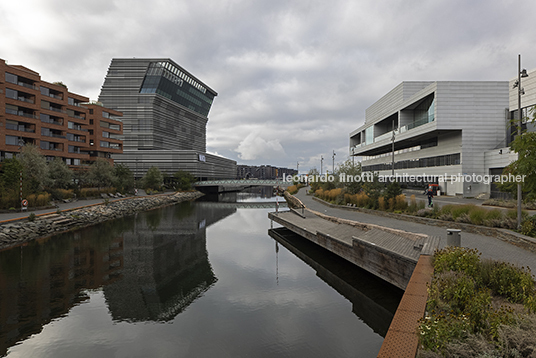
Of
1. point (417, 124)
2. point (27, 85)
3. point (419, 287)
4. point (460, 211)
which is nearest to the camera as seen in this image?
point (419, 287)

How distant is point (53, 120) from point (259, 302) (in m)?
56.5

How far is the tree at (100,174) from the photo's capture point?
155ft

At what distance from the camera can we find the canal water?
844 centimetres

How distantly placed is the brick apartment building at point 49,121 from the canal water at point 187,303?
32.8 metres

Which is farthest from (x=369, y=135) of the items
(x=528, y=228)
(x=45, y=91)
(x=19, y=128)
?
(x=19, y=128)

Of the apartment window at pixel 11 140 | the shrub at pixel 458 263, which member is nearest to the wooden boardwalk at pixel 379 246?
the shrub at pixel 458 263

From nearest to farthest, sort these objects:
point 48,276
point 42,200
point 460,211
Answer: point 48,276
point 460,211
point 42,200

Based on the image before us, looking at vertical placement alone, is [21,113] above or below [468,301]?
above

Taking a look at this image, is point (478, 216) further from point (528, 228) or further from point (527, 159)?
point (527, 159)

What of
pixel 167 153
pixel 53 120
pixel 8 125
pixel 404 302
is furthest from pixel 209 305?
pixel 167 153

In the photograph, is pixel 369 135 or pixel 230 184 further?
pixel 230 184

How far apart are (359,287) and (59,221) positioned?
2696cm

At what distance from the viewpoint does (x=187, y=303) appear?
11.5 meters

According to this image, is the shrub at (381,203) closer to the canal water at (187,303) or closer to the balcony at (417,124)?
the canal water at (187,303)
